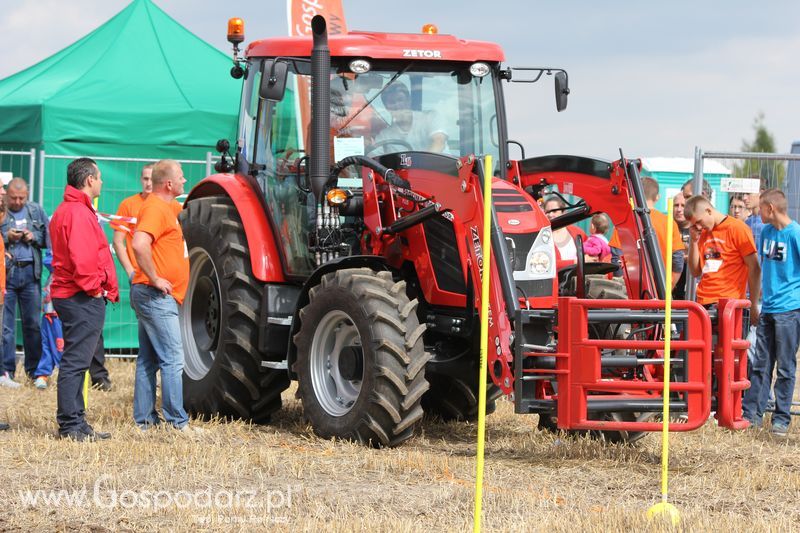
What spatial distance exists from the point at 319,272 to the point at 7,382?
4.48m

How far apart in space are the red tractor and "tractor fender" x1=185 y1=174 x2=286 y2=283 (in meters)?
0.02

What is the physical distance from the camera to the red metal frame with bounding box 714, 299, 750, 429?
674 cm

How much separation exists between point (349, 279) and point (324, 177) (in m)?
0.89

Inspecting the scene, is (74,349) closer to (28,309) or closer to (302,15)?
(28,309)

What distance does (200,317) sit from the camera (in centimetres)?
960

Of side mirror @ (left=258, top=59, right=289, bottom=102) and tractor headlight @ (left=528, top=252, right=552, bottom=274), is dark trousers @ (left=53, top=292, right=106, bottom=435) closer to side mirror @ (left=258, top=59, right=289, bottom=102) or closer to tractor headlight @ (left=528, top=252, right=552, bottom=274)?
side mirror @ (left=258, top=59, right=289, bottom=102)

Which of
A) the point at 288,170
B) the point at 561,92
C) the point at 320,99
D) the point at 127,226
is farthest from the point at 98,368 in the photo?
the point at 561,92

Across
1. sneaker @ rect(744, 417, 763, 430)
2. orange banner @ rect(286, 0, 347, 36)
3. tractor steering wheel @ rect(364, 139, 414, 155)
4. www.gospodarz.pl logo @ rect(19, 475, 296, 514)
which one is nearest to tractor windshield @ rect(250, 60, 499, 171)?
tractor steering wheel @ rect(364, 139, 414, 155)

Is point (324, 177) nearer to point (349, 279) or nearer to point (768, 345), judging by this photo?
point (349, 279)

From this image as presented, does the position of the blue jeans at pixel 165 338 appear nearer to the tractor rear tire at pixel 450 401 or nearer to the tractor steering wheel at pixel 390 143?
the tractor steering wheel at pixel 390 143

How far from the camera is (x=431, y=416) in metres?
9.22

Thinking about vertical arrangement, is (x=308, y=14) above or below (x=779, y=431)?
above

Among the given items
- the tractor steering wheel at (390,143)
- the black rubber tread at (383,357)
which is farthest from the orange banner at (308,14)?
the black rubber tread at (383,357)

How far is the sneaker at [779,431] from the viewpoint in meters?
8.84
